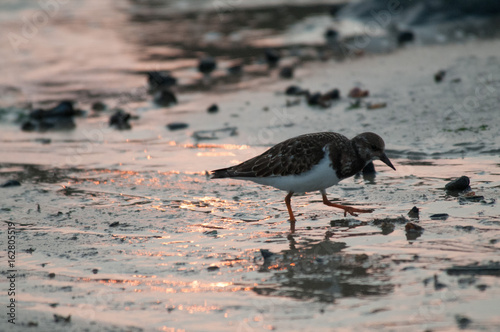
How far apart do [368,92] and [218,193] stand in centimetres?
380

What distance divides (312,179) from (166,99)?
17.5 feet

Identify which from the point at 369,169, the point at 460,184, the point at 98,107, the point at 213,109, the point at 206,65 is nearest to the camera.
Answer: the point at 460,184

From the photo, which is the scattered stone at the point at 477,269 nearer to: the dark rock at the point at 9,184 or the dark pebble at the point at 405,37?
the dark rock at the point at 9,184

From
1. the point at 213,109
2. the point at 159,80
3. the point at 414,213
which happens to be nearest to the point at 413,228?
the point at 414,213

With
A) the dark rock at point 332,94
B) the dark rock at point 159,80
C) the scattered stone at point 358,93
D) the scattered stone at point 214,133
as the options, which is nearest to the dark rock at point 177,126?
the scattered stone at point 214,133

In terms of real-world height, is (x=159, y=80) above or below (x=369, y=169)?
above

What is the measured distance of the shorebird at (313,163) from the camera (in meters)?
5.80

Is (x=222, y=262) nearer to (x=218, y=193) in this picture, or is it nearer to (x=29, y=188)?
(x=218, y=193)

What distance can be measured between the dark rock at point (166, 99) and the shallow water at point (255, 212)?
0.54 feet

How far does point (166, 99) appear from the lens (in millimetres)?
10633

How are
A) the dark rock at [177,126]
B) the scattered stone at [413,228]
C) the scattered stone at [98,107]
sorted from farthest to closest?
the scattered stone at [98,107]
the dark rock at [177,126]
the scattered stone at [413,228]

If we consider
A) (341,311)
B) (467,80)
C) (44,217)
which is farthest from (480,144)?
(44,217)

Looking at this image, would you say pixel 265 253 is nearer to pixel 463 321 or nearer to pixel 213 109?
pixel 463 321

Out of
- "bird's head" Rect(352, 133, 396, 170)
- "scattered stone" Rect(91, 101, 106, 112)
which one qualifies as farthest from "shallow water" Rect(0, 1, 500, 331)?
"bird's head" Rect(352, 133, 396, 170)
